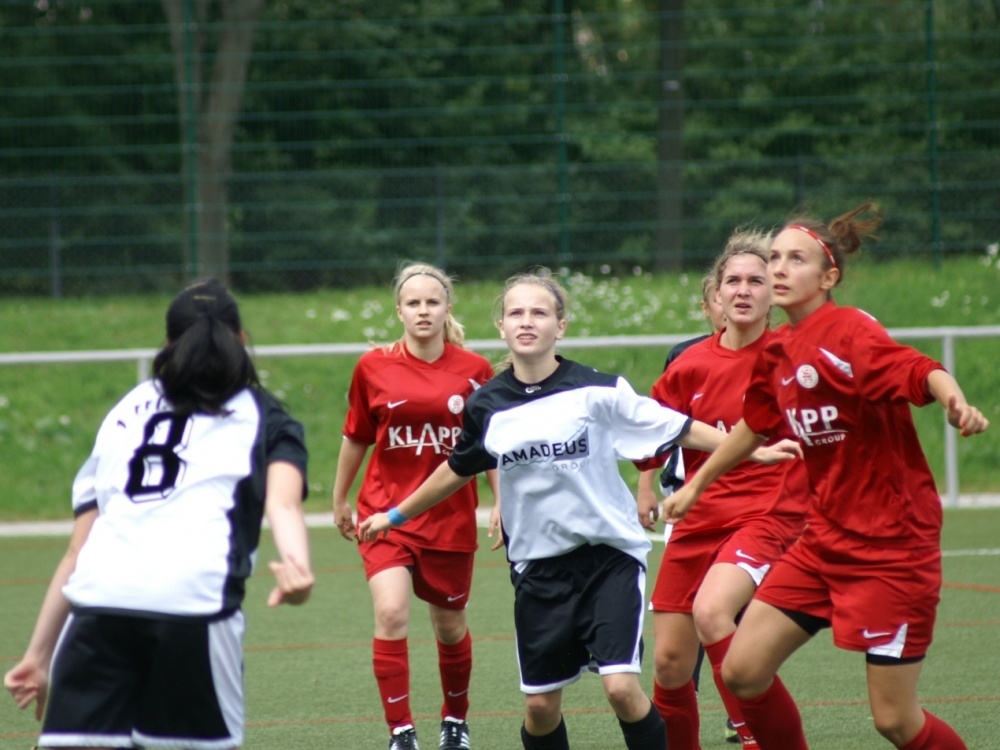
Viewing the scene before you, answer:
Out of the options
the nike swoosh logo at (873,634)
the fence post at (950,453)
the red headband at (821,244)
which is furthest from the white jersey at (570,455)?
the fence post at (950,453)

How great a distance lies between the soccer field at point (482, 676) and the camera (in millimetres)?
4965

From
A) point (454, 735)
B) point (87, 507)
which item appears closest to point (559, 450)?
point (454, 735)

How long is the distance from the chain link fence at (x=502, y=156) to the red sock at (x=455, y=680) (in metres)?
9.30

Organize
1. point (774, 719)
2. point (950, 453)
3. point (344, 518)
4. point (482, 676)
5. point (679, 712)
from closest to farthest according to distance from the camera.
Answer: point (774, 719), point (679, 712), point (344, 518), point (482, 676), point (950, 453)

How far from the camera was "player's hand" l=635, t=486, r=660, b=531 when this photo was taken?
475 cm

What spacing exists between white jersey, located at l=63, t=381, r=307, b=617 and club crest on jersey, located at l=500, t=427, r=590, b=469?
4.11 ft

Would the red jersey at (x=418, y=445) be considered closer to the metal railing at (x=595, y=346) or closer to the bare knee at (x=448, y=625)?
the bare knee at (x=448, y=625)

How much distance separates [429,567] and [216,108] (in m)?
12.4

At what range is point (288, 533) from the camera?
2840 mm

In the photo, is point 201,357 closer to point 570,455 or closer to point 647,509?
point 570,455

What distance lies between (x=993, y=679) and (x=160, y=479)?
4.01 meters

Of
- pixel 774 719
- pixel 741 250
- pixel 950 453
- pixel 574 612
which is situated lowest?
pixel 950 453

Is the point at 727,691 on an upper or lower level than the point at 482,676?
A: upper

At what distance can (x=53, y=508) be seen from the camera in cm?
1080
